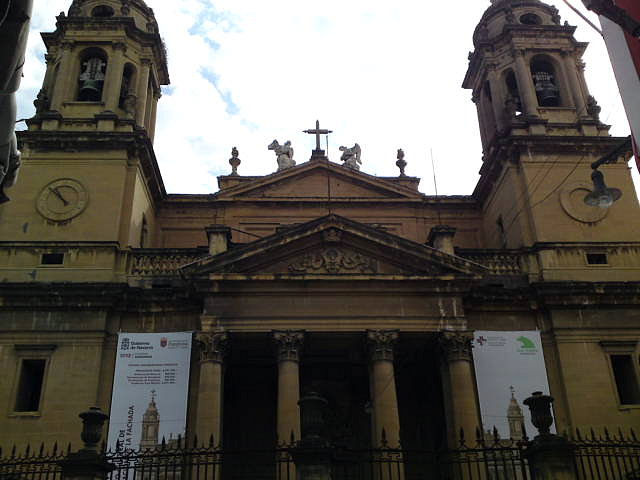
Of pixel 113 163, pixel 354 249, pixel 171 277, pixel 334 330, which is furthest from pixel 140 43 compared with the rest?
pixel 334 330

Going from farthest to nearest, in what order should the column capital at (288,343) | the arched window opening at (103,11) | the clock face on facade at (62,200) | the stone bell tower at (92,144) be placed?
1. the arched window opening at (103,11)
2. the clock face on facade at (62,200)
3. the stone bell tower at (92,144)
4. the column capital at (288,343)

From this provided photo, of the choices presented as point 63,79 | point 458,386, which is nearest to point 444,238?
point 458,386

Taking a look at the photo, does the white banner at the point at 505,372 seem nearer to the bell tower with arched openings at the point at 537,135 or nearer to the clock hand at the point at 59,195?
the bell tower with arched openings at the point at 537,135

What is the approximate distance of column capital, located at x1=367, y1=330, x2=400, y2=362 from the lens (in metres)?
20.0

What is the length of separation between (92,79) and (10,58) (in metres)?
19.3

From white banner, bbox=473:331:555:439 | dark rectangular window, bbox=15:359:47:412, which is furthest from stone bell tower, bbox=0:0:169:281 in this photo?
white banner, bbox=473:331:555:439

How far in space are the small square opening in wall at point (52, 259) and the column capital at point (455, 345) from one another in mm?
12170

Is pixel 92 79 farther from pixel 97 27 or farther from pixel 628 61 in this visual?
pixel 628 61

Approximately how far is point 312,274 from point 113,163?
836 cm

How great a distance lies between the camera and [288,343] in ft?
65.6

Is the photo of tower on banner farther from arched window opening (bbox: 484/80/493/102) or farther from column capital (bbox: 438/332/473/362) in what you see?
arched window opening (bbox: 484/80/493/102)

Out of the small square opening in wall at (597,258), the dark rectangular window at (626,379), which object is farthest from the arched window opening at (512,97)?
the dark rectangular window at (626,379)

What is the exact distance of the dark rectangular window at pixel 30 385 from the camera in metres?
20.3

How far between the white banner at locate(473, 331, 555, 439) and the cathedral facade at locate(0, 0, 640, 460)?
348 mm
